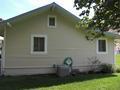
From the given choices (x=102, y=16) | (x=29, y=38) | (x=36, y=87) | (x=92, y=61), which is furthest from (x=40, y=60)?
(x=102, y=16)

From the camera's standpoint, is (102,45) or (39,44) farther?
(102,45)

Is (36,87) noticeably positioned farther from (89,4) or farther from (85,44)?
(85,44)

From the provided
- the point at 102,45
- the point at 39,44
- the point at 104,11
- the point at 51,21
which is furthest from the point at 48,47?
the point at 104,11

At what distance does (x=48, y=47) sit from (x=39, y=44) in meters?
0.67

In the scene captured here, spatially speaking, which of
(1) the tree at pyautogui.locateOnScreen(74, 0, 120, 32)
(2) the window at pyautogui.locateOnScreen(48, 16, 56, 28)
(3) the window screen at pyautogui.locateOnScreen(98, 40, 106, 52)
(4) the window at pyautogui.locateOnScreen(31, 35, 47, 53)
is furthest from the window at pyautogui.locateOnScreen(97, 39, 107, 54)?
(1) the tree at pyautogui.locateOnScreen(74, 0, 120, 32)

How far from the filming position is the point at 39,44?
658 inches

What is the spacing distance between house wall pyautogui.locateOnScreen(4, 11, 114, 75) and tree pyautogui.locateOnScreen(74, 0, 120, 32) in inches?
362

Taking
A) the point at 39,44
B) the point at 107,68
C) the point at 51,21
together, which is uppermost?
the point at 51,21

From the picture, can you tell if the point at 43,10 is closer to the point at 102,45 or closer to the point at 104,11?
the point at 102,45

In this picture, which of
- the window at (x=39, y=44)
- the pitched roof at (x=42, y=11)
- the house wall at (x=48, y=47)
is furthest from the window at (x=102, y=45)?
the window at (x=39, y=44)

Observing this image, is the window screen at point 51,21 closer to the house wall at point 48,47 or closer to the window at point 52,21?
the window at point 52,21

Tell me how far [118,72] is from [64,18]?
18.5ft

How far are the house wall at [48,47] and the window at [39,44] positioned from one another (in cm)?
26

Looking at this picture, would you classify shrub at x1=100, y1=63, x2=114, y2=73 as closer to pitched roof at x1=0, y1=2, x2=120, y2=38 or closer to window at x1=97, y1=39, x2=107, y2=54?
window at x1=97, y1=39, x2=107, y2=54
